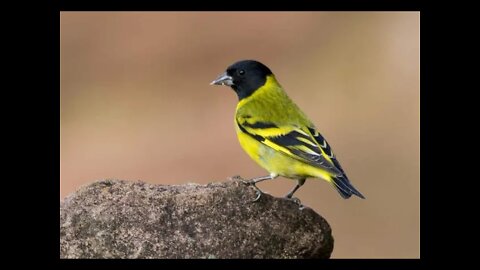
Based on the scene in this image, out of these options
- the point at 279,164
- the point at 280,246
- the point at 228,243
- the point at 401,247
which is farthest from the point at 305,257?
the point at 401,247

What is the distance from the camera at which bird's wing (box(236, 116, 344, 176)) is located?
8086mm

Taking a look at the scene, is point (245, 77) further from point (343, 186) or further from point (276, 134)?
point (343, 186)

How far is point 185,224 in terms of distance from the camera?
7.20 m

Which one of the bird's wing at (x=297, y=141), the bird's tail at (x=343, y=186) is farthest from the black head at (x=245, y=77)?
the bird's tail at (x=343, y=186)

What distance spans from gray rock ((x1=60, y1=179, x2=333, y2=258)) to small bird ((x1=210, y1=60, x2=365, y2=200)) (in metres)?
0.28

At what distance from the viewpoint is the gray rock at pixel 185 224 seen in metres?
7.05

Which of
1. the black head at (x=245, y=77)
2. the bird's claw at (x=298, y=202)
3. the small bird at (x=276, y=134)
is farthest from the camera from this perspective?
the black head at (x=245, y=77)

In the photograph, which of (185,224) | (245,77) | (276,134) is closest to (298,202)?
(276,134)

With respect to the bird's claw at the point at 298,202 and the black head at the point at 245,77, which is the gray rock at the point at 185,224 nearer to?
the bird's claw at the point at 298,202

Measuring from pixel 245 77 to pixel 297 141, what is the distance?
4.11ft

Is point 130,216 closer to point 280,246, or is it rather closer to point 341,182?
point 280,246

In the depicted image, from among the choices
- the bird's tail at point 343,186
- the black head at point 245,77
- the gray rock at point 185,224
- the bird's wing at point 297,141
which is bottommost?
the gray rock at point 185,224

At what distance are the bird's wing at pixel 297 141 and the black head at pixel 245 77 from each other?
61 cm

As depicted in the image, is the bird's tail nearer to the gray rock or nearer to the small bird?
the small bird
